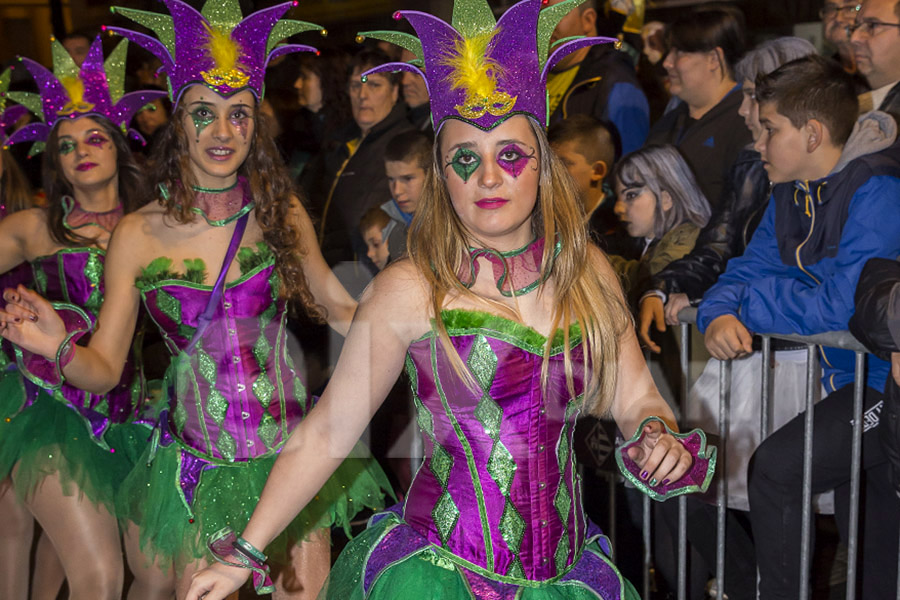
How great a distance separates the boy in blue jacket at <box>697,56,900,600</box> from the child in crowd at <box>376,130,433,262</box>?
40.0 inches

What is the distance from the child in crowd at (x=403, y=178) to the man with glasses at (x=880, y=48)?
1.35 metres

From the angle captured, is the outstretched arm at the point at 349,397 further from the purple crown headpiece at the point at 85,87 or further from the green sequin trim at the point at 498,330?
the purple crown headpiece at the point at 85,87

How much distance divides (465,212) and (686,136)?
168cm

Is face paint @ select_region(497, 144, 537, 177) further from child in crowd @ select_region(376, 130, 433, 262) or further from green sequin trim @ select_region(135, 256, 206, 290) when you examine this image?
child in crowd @ select_region(376, 130, 433, 262)

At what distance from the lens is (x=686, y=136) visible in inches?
129

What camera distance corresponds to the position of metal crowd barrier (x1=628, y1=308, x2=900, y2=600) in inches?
96.7

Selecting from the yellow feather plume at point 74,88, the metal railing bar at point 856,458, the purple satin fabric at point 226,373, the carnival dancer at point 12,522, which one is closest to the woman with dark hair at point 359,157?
the purple satin fabric at point 226,373

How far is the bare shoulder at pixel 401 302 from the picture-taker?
186cm

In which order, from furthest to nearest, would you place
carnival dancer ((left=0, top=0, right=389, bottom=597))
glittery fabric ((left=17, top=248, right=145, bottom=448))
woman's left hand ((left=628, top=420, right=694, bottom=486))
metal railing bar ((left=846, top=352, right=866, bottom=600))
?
1. glittery fabric ((left=17, top=248, right=145, bottom=448))
2. carnival dancer ((left=0, top=0, right=389, bottom=597))
3. metal railing bar ((left=846, top=352, right=866, bottom=600))
4. woman's left hand ((left=628, top=420, right=694, bottom=486))

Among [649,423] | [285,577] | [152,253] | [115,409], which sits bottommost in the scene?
[285,577]

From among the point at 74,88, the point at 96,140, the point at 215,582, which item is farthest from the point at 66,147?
the point at 215,582

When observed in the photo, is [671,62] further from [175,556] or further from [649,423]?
[175,556]

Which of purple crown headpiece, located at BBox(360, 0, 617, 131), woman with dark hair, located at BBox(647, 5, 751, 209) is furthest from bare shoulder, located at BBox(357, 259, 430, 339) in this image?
woman with dark hair, located at BBox(647, 5, 751, 209)

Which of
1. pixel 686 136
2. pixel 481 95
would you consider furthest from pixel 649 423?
pixel 686 136
